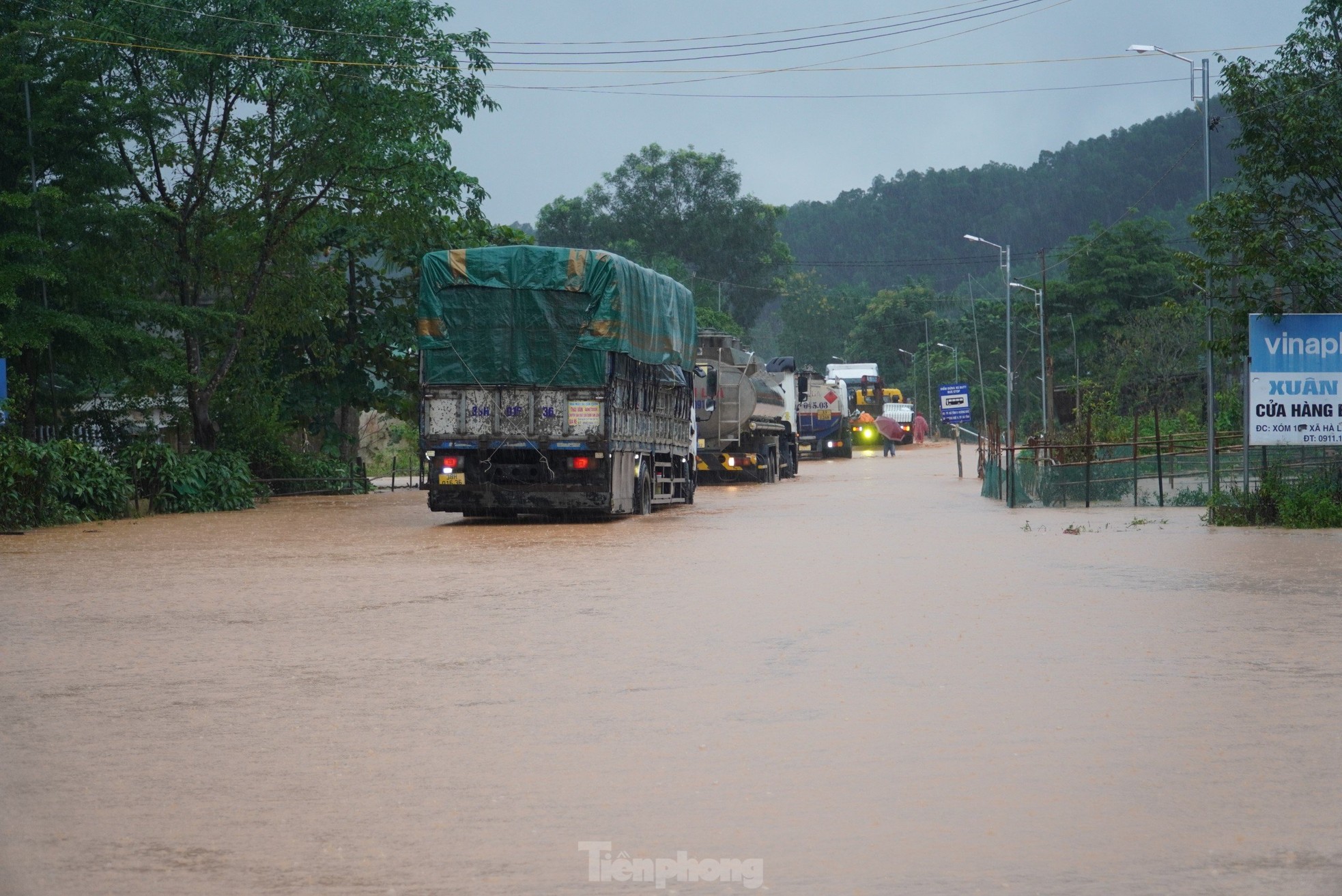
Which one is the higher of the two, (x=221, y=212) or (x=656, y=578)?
(x=221, y=212)

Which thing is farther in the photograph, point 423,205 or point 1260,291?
point 423,205

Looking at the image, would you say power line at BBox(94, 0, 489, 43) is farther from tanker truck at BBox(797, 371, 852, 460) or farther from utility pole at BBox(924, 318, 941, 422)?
utility pole at BBox(924, 318, 941, 422)

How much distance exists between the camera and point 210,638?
11.7 metres

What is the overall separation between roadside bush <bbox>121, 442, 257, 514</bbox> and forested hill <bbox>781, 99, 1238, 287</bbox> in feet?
401

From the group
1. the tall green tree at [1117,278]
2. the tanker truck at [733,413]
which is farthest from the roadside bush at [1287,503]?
the tall green tree at [1117,278]

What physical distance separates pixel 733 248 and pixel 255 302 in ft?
246

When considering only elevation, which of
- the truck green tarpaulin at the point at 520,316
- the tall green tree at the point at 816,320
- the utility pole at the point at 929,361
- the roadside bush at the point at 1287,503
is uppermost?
the tall green tree at the point at 816,320

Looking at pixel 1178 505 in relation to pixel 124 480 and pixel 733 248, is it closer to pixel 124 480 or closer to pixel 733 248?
pixel 124 480

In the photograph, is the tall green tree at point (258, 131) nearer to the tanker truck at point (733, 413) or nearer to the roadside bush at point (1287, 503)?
the tanker truck at point (733, 413)

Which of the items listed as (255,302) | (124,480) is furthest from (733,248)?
(124,480)

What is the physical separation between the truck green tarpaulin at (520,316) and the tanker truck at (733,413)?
46.1ft

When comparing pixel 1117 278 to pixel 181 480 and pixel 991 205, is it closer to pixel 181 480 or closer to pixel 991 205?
pixel 181 480

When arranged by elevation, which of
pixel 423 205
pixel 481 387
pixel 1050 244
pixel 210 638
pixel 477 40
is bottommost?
pixel 210 638

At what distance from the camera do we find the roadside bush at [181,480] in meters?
28.9
